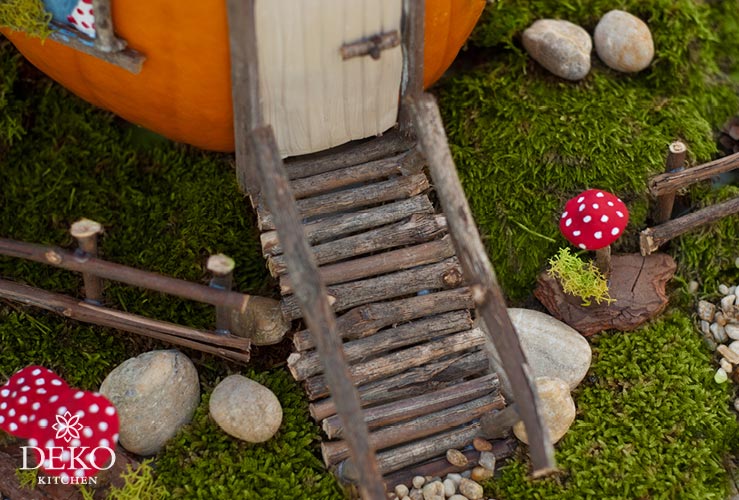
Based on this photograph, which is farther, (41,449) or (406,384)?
(406,384)

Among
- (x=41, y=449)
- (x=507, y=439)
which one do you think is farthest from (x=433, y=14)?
(x=41, y=449)

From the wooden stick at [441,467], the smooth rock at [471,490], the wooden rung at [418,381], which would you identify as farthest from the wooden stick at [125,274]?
the smooth rock at [471,490]

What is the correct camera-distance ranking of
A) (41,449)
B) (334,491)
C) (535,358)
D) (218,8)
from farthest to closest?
1. (535,358)
2. (334,491)
3. (41,449)
4. (218,8)

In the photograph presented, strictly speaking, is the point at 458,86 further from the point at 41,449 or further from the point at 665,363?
the point at 41,449

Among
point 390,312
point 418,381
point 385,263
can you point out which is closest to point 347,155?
point 385,263

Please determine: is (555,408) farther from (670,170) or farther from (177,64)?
(177,64)

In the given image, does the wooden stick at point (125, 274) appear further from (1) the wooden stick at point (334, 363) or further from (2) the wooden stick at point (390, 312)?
(1) the wooden stick at point (334, 363)
